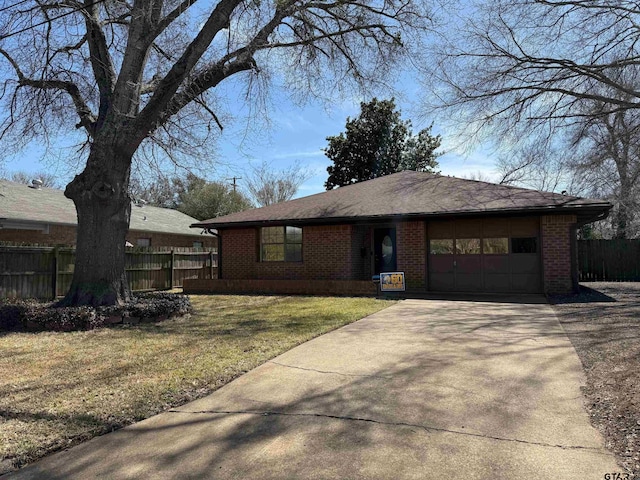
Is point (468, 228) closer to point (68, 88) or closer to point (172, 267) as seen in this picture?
point (68, 88)

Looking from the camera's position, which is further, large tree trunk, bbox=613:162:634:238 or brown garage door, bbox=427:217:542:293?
large tree trunk, bbox=613:162:634:238

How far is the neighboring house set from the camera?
16.5 metres

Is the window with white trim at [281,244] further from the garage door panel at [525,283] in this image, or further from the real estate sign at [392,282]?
the garage door panel at [525,283]

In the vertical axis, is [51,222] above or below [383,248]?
above

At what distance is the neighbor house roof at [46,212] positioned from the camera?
16297mm

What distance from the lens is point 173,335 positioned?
7.44 m

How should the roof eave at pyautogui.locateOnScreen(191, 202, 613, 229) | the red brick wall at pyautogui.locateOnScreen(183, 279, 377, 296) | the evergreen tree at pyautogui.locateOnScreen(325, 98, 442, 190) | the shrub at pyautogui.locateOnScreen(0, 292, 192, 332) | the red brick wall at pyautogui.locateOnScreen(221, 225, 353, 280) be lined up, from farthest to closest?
1. the evergreen tree at pyautogui.locateOnScreen(325, 98, 442, 190)
2. the red brick wall at pyautogui.locateOnScreen(221, 225, 353, 280)
3. the red brick wall at pyautogui.locateOnScreen(183, 279, 377, 296)
4. the roof eave at pyautogui.locateOnScreen(191, 202, 613, 229)
5. the shrub at pyautogui.locateOnScreen(0, 292, 192, 332)

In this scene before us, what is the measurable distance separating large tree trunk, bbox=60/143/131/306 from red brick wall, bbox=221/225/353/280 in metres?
7.30

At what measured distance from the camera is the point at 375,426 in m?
3.53

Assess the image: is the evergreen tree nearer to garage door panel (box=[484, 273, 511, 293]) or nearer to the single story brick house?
the single story brick house

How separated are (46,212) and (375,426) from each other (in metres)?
18.8

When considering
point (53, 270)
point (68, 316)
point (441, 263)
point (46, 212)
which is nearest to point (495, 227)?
point (441, 263)

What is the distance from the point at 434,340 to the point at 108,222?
7081 mm

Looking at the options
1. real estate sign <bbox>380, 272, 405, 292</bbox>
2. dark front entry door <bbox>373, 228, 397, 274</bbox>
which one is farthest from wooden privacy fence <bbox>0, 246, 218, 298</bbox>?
real estate sign <bbox>380, 272, 405, 292</bbox>
